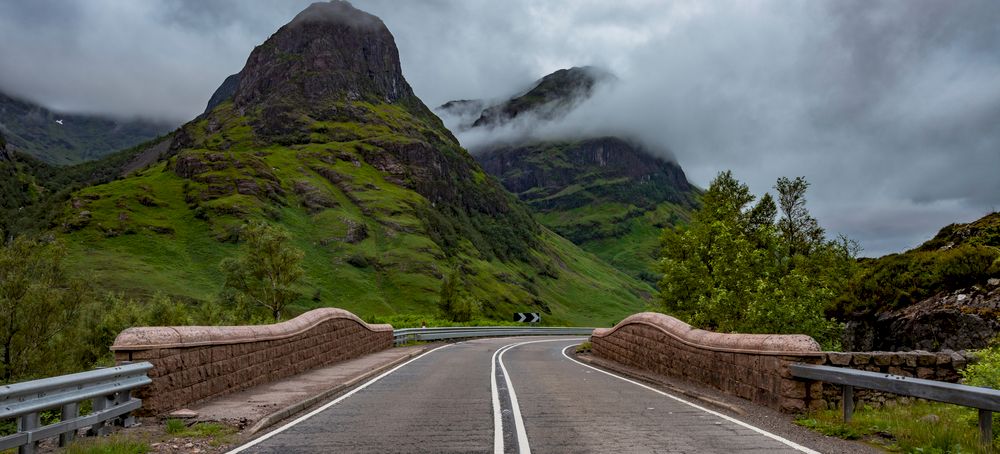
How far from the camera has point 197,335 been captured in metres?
10.5

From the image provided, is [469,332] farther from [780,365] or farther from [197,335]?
[780,365]

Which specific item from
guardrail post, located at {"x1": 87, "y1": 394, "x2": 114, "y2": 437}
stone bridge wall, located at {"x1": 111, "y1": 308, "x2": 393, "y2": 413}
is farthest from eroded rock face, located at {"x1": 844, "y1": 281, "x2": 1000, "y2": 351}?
guardrail post, located at {"x1": 87, "y1": 394, "x2": 114, "y2": 437}

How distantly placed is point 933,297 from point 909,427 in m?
11.2

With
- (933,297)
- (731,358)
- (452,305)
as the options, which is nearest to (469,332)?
(452,305)

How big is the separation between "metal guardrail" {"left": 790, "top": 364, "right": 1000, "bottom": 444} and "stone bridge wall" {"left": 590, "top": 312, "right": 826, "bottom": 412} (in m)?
0.35

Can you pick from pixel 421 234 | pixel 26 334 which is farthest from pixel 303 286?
pixel 26 334

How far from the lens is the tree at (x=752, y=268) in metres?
16.6

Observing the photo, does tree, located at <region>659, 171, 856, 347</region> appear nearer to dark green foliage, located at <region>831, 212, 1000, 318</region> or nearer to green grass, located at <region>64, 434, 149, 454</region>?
dark green foliage, located at <region>831, 212, 1000, 318</region>

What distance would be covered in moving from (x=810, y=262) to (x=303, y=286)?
80.6m

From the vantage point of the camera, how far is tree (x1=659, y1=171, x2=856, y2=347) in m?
16.6

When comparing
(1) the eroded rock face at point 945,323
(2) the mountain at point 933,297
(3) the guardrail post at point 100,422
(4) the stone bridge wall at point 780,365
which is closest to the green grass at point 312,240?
(2) the mountain at point 933,297

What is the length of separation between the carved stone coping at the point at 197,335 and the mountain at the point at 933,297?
16.5m

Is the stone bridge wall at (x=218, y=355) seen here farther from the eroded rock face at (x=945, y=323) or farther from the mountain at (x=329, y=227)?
the mountain at (x=329, y=227)

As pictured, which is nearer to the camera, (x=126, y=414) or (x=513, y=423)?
(x=126, y=414)
